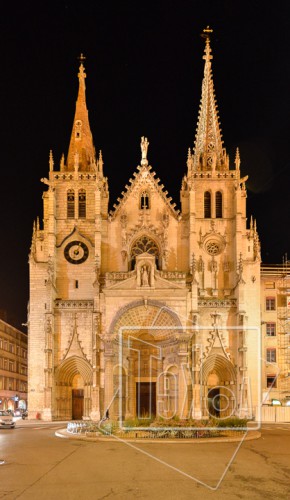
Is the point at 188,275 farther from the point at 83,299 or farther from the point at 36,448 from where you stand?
the point at 36,448

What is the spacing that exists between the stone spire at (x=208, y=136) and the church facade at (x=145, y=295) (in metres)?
0.13

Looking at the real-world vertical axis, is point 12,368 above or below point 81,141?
below

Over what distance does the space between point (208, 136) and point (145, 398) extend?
2473 centimetres

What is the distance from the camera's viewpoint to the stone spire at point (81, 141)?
59969 millimetres

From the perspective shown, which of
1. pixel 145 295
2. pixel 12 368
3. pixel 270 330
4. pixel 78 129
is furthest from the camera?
pixel 12 368

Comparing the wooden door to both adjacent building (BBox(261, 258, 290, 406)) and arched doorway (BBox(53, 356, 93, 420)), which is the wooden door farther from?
adjacent building (BBox(261, 258, 290, 406))

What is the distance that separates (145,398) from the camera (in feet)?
178

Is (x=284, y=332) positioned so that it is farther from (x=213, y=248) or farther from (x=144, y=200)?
(x=144, y=200)

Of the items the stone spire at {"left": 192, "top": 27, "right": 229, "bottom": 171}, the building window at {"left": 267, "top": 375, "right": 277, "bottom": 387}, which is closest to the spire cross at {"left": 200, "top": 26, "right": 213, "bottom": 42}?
the stone spire at {"left": 192, "top": 27, "right": 229, "bottom": 171}

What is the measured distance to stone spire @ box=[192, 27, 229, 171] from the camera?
59.8 metres

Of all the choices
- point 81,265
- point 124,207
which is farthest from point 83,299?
point 124,207

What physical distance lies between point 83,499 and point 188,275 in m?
40.3

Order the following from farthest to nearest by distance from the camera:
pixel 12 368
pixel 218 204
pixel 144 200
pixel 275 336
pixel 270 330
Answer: pixel 12 368 < pixel 270 330 < pixel 275 336 < pixel 218 204 < pixel 144 200

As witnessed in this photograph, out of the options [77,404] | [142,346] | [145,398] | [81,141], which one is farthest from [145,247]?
[77,404]
